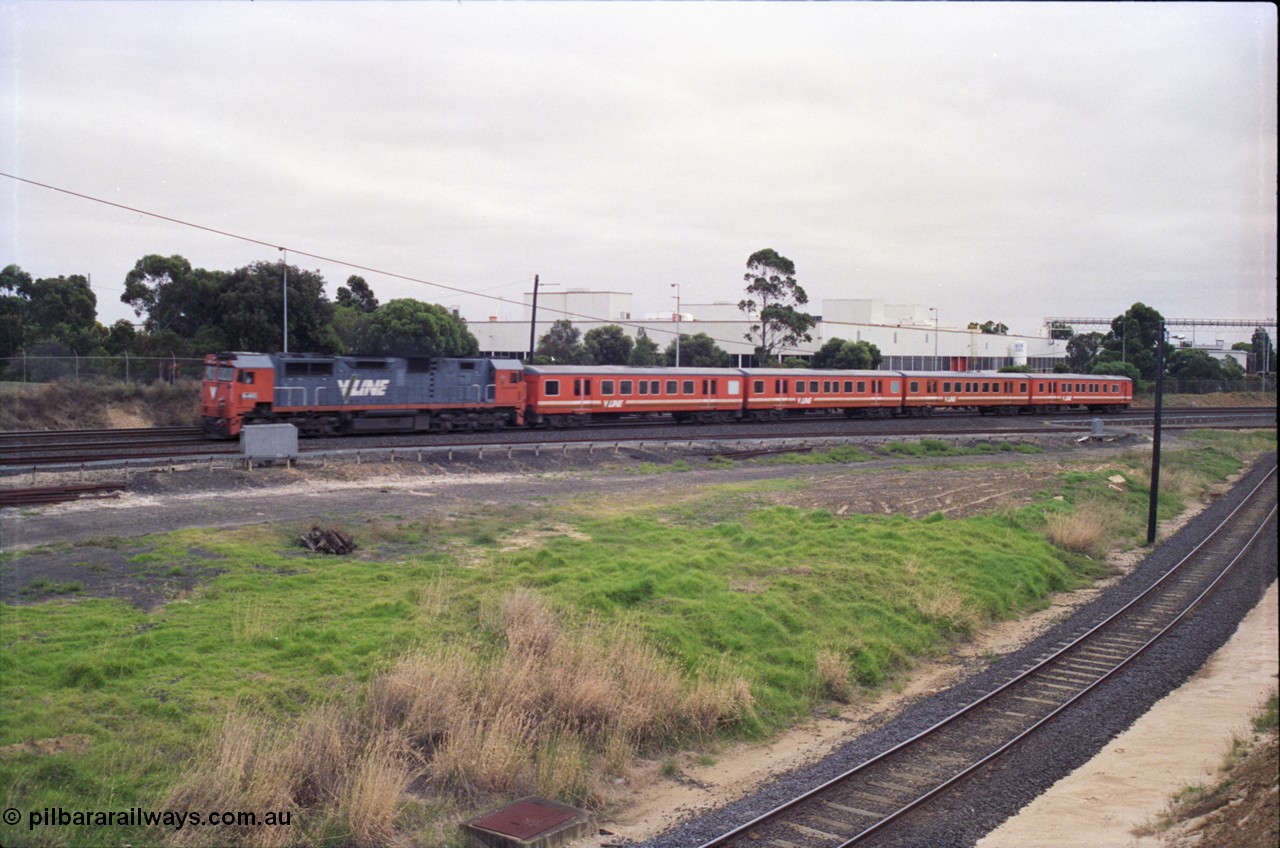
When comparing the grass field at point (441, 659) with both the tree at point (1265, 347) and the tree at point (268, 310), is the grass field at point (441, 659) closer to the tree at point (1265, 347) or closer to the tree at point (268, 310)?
the tree at point (1265, 347)

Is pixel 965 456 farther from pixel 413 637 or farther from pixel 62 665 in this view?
pixel 62 665

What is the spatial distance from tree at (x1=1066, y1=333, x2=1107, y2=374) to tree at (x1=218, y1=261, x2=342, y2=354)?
6897 centimetres

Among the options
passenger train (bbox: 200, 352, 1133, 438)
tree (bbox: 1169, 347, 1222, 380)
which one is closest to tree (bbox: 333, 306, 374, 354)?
passenger train (bbox: 200, 352, 1133, 438)

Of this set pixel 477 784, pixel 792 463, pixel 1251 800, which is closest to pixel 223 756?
pixel 477 784

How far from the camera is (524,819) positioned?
929 centimetres

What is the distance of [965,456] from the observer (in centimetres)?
4091

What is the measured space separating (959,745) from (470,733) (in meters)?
6.13

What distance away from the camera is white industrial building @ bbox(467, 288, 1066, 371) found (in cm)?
8200

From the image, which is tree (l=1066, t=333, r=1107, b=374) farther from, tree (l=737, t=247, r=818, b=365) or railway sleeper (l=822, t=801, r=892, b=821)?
railway sleeper (l=822, t=801, r=892, b=821)

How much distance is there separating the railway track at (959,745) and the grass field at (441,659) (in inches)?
71.1

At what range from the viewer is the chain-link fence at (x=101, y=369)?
37.8 m

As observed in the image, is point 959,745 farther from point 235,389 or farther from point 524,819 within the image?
point 235,389

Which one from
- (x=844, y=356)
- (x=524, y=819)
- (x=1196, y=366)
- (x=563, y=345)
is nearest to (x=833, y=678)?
(x=524, y=819)

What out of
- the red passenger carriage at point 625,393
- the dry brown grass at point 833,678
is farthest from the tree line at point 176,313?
the dry brown grass at point 833,678
